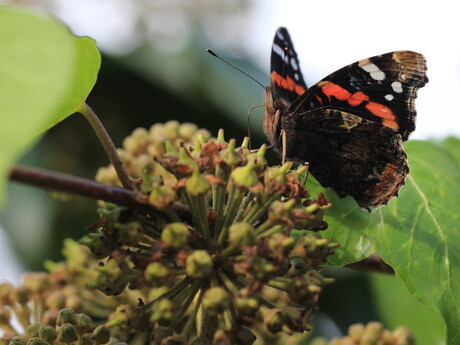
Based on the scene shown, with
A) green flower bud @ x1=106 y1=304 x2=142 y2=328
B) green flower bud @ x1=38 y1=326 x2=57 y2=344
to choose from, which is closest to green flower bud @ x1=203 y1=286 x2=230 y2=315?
green flower bud @ x1=106 y1=304 x2=142 y2=328

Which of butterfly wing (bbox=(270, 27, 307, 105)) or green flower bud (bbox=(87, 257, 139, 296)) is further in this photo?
butterfly wing (bbox=(270, 27, 307, 105))

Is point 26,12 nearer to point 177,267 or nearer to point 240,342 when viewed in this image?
point 177,267

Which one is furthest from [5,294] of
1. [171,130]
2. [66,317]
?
[171,130]

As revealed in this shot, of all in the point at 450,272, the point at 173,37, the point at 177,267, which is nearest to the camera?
the point at 177,267

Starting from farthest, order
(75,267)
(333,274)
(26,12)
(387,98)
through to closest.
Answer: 1. (333,274)
2. (75,267)
3. (387,98)
4. (26,12)

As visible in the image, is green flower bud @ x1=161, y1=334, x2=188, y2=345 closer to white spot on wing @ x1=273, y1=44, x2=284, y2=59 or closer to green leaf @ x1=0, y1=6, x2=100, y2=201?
green leaf @ x1=0, y1=6, x2=100, y2=201

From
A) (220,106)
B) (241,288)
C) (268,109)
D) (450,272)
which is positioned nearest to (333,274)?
(220,106)

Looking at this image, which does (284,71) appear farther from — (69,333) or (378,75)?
(69,333)
